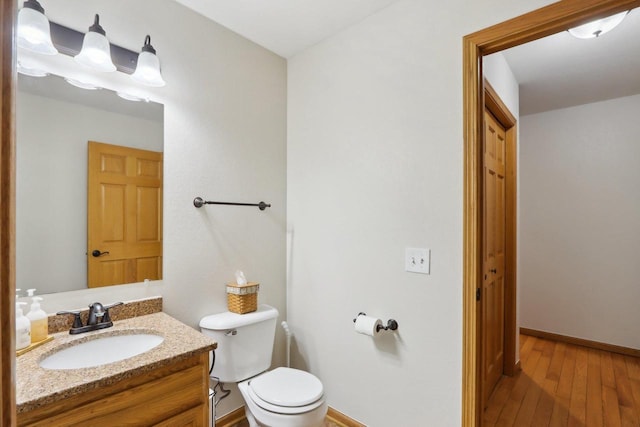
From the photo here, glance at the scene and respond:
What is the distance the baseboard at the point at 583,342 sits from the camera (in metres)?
2.88

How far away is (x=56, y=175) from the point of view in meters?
1.28

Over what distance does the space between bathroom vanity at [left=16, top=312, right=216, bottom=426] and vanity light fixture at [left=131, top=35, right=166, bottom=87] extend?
3.75 feet

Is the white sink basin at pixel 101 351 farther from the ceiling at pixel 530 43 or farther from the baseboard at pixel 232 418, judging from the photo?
the ceiling at pixel 530 43

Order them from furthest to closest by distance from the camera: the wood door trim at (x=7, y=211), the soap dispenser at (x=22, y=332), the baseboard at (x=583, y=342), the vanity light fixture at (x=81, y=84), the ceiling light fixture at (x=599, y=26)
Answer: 1. the baseboard at (x=583, y=342)
2. the ceiling light fixture at (x=599, y=26)
3. the vanity light fixture at (x=81, y=84)
4. the soap dispenser at (x=22, y=332)
5. the wood door trim at (x=7, y=211)

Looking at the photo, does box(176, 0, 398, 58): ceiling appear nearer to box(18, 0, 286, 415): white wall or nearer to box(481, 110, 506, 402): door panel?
box(18, 0, 286, 415): white wall

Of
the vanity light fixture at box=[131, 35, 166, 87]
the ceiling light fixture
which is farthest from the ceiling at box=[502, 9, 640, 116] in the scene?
the vanity light fixture at box=[131, 35, 166, 87]

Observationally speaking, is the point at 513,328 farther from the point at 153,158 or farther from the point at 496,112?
the point at 153,158

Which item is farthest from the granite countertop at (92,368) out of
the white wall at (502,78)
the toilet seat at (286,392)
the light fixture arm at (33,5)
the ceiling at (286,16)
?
the white wall at (502,78)

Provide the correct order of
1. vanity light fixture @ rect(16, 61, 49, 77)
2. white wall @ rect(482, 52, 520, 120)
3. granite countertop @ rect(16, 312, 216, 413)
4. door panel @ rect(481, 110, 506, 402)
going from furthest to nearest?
door panel @ rect(481, 110, 506, 402), white wall @ rect(482, 52, 520, 120), vanity light fixture @ rect(16, 61, 49, 77), granite countertop @ rect(16, 312, 216, 413)

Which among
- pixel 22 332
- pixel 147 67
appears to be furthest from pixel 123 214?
pixel 147 67

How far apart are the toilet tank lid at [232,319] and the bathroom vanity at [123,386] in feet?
1.04

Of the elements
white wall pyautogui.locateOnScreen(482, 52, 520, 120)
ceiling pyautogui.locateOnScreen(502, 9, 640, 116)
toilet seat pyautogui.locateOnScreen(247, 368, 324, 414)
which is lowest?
toilet seat pyautogui.locateOnScreen(247, 368, 324, 414)

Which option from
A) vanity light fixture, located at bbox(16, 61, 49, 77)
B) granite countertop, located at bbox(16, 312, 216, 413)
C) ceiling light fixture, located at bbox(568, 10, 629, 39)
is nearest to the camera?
granite countertop, located at bbox(16, 312, 216, 413)

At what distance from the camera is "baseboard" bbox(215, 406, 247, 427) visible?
180 cm
